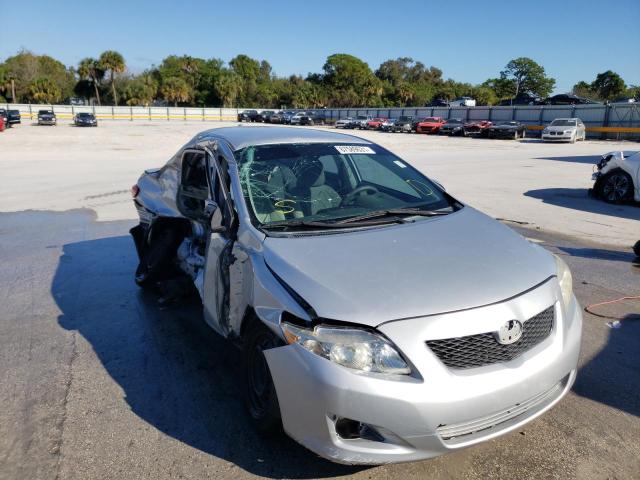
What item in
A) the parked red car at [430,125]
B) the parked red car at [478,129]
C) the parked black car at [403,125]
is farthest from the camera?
the parked black car at [403,125]

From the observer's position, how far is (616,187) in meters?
10.9

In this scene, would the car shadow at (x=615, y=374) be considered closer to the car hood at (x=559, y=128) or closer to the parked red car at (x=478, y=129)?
the car hood at (x=559, y=128)

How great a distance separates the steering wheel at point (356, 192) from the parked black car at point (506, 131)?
38670mm

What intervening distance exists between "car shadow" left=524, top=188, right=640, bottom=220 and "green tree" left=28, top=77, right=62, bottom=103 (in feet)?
277

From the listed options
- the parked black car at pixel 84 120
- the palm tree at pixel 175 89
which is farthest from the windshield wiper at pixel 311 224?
the palm tree at pixel 175 89

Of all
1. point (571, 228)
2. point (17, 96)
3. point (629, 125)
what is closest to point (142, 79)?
point (17, 96)

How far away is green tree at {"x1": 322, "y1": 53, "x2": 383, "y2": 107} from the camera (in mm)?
97938

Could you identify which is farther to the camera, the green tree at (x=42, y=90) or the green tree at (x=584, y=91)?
the green tree at (x=584, y=91)

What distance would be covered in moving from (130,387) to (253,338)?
1.22 metres

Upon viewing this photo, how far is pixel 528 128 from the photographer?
4503 centimetres

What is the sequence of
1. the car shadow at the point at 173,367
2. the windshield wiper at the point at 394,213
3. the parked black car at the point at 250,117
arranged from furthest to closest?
the parked black car at the point at 250,117, the windshield wiper at the point at 394,213, the car shadow at the point at 173,367

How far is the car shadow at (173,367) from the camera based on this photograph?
2.82 meters

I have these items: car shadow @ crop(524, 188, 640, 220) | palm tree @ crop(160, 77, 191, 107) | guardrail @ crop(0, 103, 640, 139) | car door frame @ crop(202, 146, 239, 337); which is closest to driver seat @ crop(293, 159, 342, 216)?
car door frame @ crop(202, 146, 239, 337)

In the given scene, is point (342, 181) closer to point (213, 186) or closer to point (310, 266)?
point (213, 186)
